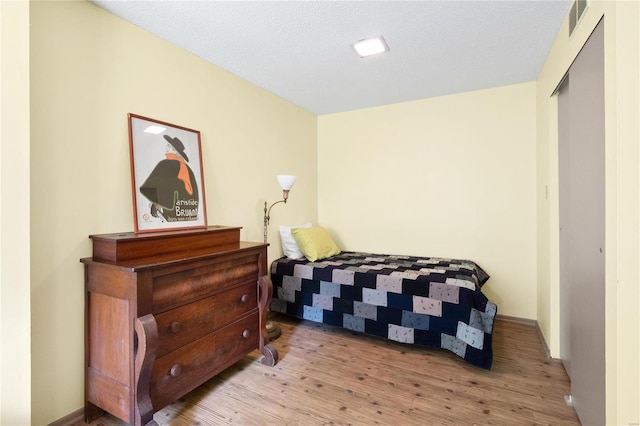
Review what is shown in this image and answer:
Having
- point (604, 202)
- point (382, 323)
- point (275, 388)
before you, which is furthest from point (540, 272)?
point (275, 388)

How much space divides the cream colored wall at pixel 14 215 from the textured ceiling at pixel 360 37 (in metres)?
0.69

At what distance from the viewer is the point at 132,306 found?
1.46m

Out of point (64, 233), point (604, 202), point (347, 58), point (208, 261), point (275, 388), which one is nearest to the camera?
point (604, 202)

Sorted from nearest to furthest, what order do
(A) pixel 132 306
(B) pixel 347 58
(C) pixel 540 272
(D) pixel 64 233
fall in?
(A) pixel 132 306, (D) pixel 64 233, (B) pixel 347 58, (C) pixel 540 272

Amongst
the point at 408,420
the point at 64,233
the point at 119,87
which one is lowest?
the point at 408,420

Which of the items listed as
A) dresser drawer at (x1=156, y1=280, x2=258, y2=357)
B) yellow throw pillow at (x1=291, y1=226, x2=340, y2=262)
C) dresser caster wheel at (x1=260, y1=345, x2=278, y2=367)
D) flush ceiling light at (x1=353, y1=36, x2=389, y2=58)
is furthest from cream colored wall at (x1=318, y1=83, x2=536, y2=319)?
dresser drawer at (x1=156, y1=280, x2=258, y2=357)

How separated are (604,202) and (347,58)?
6.49ft

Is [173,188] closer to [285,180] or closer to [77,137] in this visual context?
[77,137]

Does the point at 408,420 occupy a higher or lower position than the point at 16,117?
lower

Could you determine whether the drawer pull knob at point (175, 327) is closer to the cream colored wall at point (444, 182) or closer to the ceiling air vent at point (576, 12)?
the cream colored wall at point (444, 182)

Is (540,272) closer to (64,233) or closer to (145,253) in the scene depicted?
(145,253)

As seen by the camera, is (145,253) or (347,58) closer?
(145,253)

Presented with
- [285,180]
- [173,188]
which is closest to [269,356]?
[173,188]
